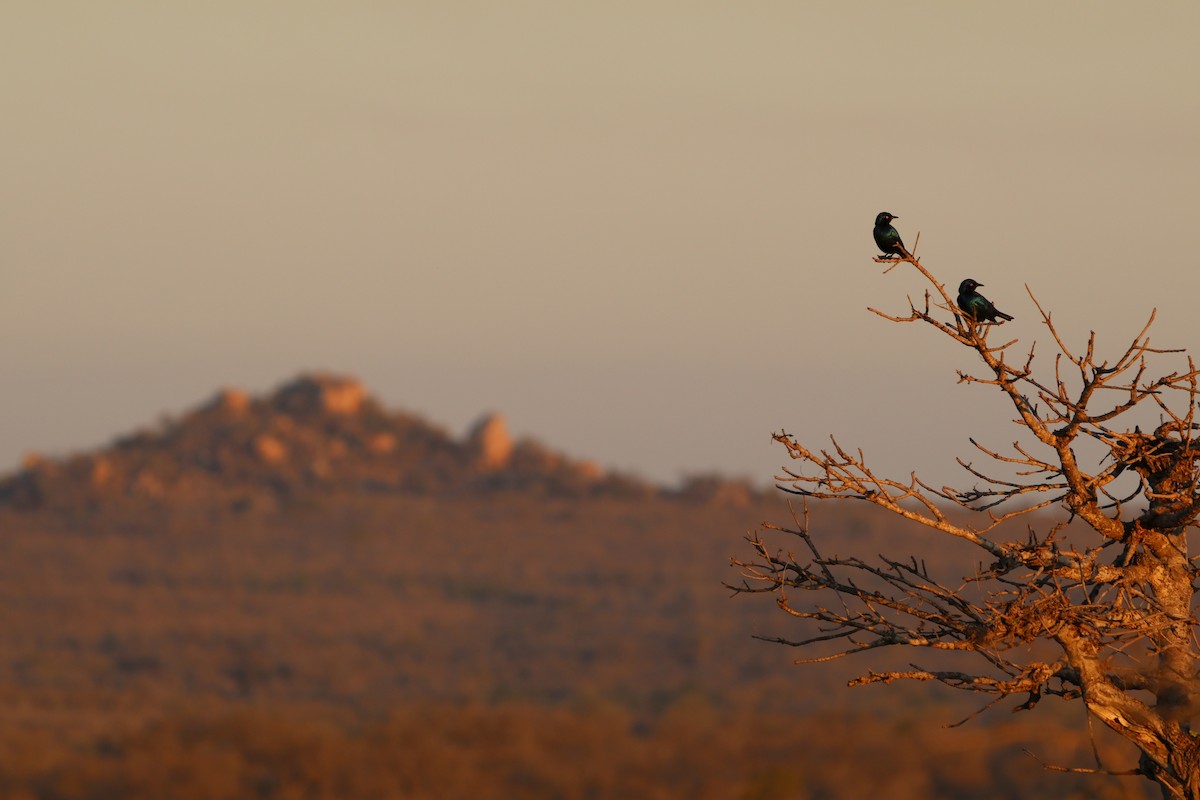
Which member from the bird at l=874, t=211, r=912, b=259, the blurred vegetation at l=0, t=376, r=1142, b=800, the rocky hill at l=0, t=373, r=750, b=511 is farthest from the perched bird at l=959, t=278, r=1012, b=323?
the rocky hill at l=0, t=373, r=750, b=511

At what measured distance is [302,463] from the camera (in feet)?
546

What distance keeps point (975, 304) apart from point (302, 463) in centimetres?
16094

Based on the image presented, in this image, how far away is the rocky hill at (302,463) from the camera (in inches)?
6250

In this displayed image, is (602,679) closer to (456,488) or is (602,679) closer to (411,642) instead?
(411,642)

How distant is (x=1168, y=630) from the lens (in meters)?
7.95

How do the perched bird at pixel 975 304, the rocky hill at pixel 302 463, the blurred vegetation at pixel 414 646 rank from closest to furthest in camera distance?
1. the perched bird at pixel 975 304
2. the blurred vegetation at pixel 414 646
3. the rocky hill at pixel 302 463

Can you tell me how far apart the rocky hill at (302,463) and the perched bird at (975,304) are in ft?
492

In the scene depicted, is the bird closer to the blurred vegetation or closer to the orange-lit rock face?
the blurred vegetation

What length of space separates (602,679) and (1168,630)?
107222 millimetres

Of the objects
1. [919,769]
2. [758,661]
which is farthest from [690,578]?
[919,769]

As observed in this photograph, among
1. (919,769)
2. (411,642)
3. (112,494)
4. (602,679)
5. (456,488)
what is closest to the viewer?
(919,769)

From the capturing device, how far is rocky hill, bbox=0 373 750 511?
15875cm

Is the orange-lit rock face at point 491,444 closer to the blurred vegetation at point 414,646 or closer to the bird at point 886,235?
the blurred vegetation at point 414,646

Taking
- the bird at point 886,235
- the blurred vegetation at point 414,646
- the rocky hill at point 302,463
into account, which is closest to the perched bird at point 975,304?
the bird at point 886,235
